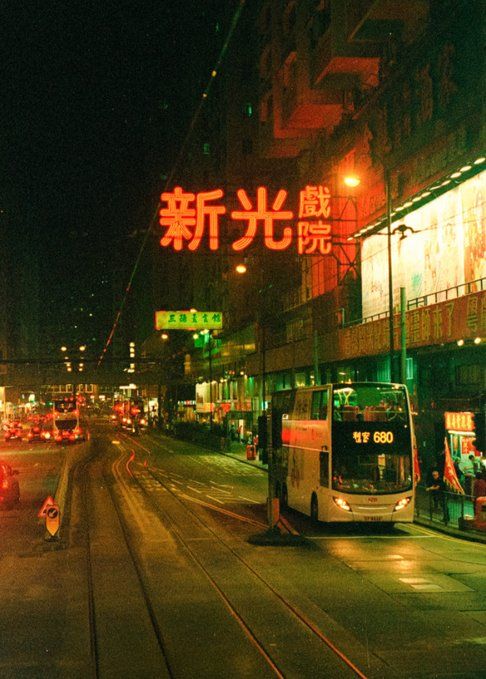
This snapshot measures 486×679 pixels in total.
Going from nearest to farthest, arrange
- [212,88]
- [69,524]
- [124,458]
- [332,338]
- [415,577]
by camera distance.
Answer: [415,577], [69,524], [332,338], [124,458], [212,88]

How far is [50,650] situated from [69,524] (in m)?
14.2

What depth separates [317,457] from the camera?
23.4m

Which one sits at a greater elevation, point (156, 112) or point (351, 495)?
point (156, 112)

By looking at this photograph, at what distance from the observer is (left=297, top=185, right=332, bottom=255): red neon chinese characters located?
1473 inches

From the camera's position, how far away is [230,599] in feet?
43.3

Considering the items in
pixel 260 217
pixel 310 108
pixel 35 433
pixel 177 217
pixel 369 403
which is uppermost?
pixel 310 108

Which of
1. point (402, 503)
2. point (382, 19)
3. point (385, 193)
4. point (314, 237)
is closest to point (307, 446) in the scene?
point (402, 503)

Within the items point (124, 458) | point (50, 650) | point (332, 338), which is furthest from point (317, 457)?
point (124, 458)

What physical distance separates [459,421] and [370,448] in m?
8.71

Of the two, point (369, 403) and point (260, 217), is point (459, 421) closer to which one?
point (369, 403)

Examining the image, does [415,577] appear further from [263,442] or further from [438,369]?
[438,369]

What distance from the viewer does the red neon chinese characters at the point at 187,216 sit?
3269 cm

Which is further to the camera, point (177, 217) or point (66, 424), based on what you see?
point (66, 424)

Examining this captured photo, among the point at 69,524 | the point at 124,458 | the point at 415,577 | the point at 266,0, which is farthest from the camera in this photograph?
the point at 266,0
